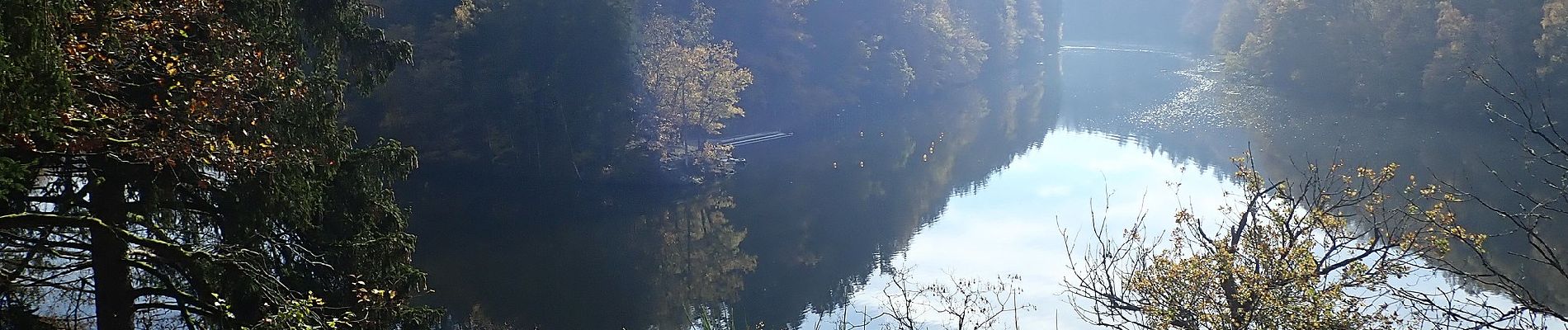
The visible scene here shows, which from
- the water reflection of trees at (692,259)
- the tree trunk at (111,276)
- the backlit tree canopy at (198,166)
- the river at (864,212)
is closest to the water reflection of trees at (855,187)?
the river at (864,212)

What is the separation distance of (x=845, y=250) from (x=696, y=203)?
21.6ft

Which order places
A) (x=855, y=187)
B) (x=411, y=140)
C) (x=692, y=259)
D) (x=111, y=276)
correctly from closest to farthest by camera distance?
(x=111, y=276), (x=692, y=259), (x=411, y=140), (x=855, y=187)

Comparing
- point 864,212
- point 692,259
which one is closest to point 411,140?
point 692,259

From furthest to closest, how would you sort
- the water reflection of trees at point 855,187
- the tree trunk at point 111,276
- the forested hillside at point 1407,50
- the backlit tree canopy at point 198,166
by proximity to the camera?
the forested hillside at point 1407,50
the water reflection of trees at point 855,187
the tree trunk at point 111,276
the backlit tree canopy at point 198,166

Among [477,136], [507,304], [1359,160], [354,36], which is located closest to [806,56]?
[477,136]

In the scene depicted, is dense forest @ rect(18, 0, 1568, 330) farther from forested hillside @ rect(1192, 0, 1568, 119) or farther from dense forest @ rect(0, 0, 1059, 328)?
forested hillside @ rect(1192, 0, 1568, 119)

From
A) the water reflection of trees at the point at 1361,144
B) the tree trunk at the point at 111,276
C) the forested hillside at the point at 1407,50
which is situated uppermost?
the forested hillside at the point at 1407,50

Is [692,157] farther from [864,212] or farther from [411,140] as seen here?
[411,140]

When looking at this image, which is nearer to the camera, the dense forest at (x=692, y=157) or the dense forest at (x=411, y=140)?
the dense forest at (x=411, y=140)

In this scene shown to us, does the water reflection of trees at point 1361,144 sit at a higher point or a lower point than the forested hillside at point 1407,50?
lower

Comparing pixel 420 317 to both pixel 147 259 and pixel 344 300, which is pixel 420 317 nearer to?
pixel 344 300

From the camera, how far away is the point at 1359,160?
3553cm

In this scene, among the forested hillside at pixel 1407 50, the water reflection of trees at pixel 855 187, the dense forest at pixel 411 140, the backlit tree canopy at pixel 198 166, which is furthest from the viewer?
the forested hillside at pixel 1407 50

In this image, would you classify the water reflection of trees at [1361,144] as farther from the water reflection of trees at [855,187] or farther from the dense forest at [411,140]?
the dense forest at [411,140]
